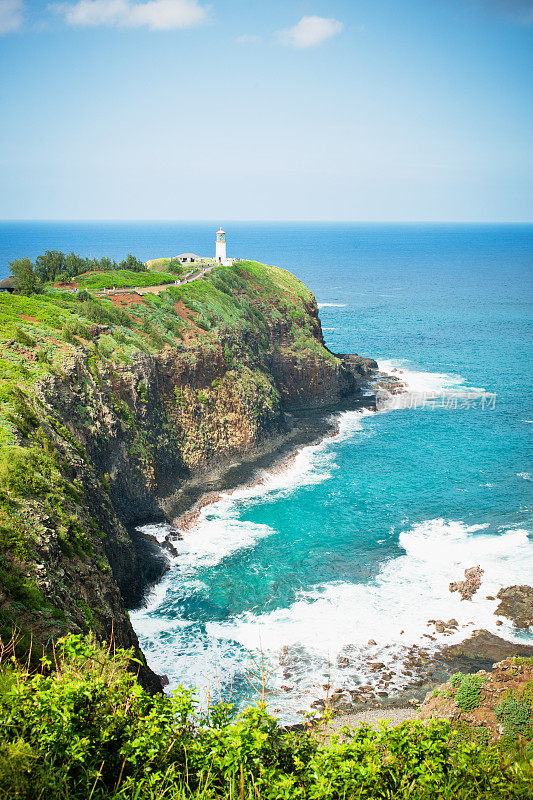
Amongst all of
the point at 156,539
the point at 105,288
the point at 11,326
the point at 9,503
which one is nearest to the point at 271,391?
the point at 105,288

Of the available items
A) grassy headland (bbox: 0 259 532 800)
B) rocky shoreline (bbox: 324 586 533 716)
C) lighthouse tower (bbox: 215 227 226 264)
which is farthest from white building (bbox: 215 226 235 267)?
rocky shoreline (bbox: 324 586 533 716)

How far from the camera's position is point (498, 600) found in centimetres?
3778

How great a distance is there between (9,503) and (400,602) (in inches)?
991

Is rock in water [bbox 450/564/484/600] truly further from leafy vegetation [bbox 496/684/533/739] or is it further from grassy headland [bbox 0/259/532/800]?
grassy headland [bbox 0/259/532/800]

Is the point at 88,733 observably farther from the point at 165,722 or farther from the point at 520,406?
the point at 520,406

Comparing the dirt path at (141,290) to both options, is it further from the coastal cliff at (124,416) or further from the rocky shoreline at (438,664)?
the rocky shoreline at (438,664)

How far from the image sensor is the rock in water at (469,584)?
125 feet

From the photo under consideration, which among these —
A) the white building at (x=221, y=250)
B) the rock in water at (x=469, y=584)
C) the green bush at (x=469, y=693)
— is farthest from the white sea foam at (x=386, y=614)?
the white building at (x=221, y=250)

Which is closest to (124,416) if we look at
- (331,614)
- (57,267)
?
(331,614)

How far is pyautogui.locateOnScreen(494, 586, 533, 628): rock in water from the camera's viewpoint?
3597 centimetres

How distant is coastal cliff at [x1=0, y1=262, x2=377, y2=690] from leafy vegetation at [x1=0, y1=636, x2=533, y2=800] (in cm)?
564

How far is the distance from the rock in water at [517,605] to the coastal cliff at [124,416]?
2212cm

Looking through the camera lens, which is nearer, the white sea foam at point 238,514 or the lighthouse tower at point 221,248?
the white sea foam at point 238,514

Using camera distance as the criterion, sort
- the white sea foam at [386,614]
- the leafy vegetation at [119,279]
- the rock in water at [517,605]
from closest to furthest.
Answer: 1. the white sea foam at [386,614]
2. the rock in water at [517,605]
3. the leafy vegetation at [119,279]
